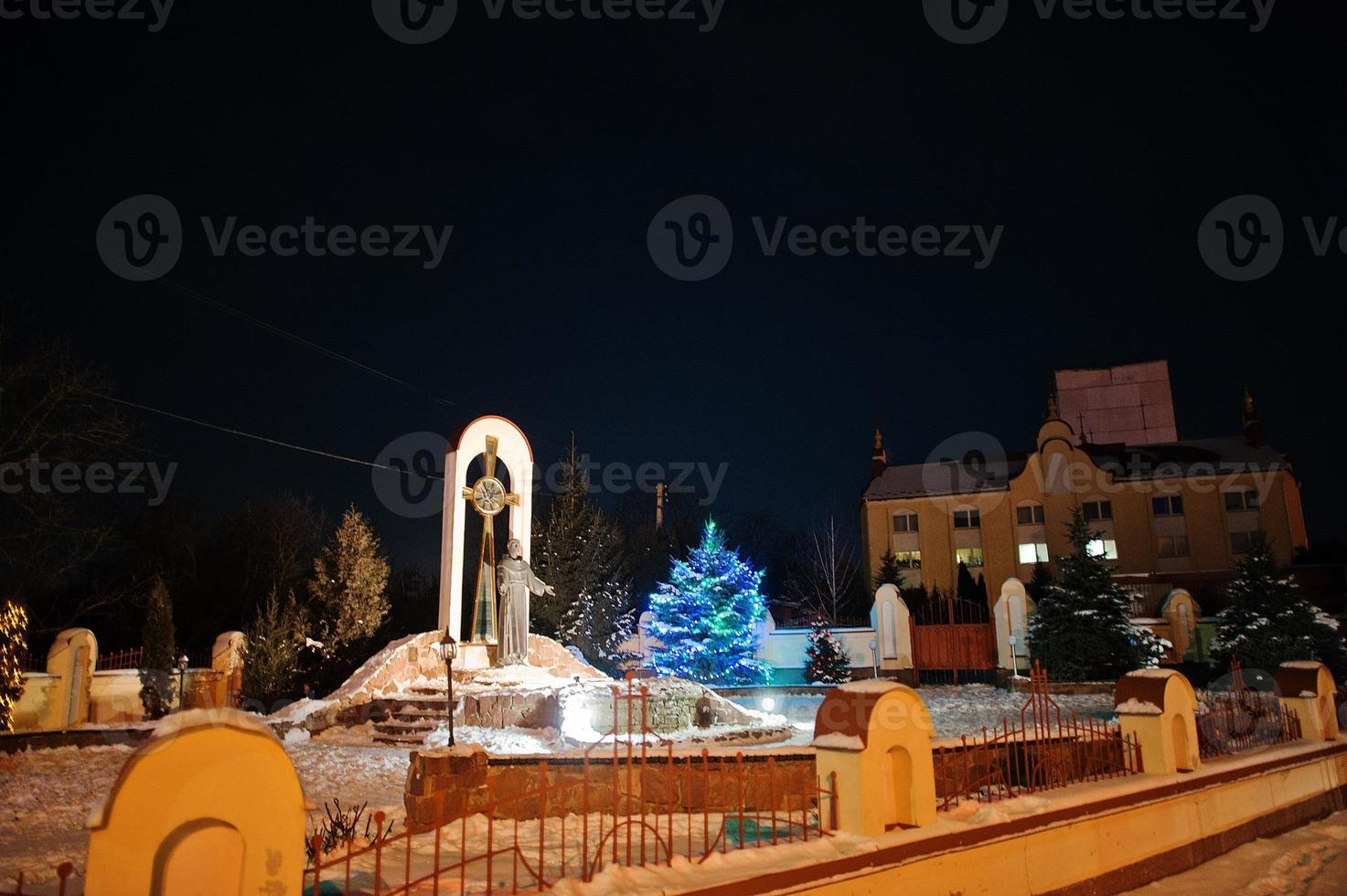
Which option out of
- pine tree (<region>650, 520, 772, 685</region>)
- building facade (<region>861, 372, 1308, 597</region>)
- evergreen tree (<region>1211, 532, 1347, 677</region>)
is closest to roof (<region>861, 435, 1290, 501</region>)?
building facade (<region>861, 372, 1308, 597</region>)

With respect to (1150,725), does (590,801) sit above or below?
below

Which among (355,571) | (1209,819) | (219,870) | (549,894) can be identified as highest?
(355,571)

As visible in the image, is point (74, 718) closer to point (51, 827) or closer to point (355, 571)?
point (51, 827)

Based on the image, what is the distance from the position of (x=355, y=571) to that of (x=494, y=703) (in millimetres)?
12469

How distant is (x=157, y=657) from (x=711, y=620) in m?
11.0

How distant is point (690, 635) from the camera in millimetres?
19094

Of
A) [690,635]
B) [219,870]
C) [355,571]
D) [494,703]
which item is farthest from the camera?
[355,571]

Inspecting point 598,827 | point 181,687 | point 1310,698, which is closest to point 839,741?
point 598,827

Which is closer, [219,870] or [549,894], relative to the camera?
[219,870]

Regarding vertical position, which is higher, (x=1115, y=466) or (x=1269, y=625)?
(x=1115, y=466)

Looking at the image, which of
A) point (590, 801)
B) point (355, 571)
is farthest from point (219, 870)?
point (355, 571)

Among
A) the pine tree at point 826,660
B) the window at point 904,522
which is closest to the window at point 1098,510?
the window at point 904,522

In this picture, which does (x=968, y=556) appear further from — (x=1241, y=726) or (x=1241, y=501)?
(x=1241, y=726)

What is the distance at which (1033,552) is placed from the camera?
3409 cm
